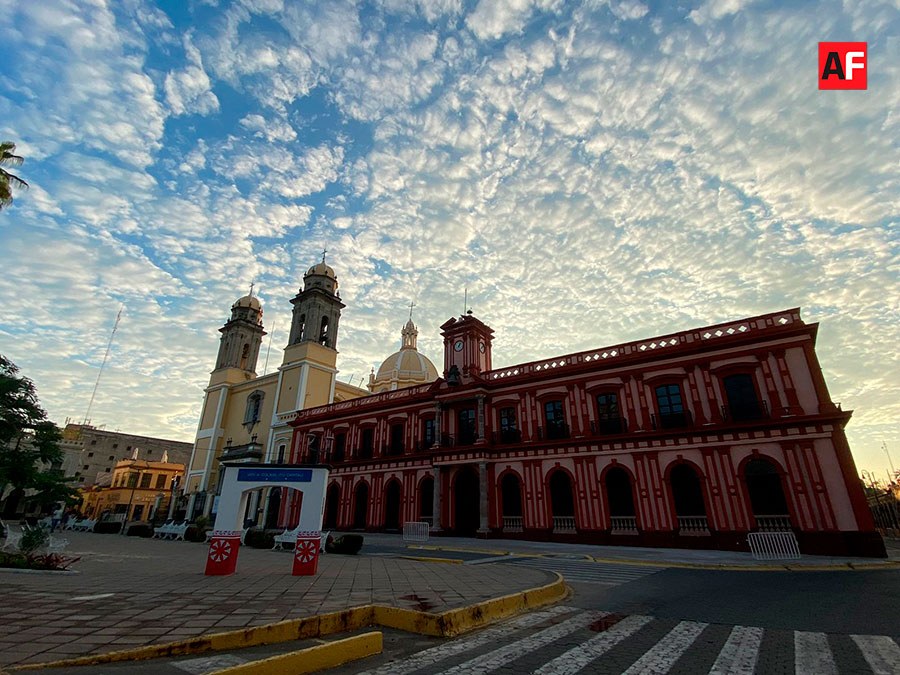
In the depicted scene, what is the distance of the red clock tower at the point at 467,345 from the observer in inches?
1116

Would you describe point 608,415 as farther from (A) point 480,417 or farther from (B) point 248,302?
(B) point 248,302

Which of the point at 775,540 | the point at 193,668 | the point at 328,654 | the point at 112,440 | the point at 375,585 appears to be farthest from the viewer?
the point at 112,440

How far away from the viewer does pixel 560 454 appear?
2208 cm

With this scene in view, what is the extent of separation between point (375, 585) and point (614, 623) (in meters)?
4.20

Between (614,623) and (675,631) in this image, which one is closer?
(675,631)

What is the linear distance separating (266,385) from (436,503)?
23.8 meters

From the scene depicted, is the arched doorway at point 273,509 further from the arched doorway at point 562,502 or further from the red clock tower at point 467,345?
the arched doorway at point 562,502

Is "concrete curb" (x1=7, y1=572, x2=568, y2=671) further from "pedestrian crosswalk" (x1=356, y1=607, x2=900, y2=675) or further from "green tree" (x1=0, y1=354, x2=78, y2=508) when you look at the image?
"green tree" (x1=0, y1=354, x2=78, y2=508)

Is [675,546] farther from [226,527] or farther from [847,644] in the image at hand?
[226,527]

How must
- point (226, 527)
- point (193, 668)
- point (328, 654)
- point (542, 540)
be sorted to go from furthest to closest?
1. point (542, 540)
2. point (226, 527)
3. point (328, 654)
4. point (193, 668)

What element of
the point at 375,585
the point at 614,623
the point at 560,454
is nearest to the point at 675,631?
the point at 614,623

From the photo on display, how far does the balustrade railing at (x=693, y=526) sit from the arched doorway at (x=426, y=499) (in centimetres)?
1343

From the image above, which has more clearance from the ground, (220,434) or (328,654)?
(220,434)

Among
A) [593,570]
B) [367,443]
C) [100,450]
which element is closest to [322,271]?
[367,443]
